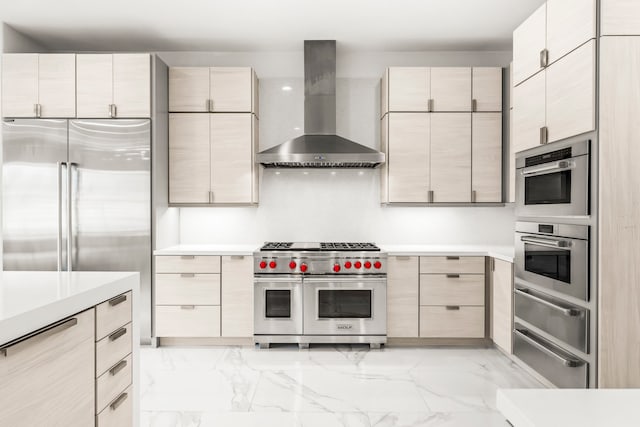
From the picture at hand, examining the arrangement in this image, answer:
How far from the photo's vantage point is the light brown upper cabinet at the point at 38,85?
3443 millimetres

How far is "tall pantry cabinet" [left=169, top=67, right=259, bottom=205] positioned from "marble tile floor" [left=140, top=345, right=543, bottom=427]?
4.58 feet

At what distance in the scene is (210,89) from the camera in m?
3.79

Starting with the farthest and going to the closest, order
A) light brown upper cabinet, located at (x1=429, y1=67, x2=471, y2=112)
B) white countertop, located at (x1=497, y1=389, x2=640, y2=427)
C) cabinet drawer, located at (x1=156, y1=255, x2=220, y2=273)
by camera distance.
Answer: light brown upper cabinet, located at (x1=429, y1=67, x2=471, y2=112) < cabinet drawer, located at (x1=156, y1=255, x2=220, y2=273) < white countertop, located at (x1=497, y1=389, x2=640, y2=427)

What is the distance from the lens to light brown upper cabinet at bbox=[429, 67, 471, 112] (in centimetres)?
376

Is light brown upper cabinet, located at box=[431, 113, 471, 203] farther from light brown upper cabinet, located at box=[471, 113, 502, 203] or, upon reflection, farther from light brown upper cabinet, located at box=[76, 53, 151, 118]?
light brown upper cabinet, located at box=[76, 53, 151, 118]

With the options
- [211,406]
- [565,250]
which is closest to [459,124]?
[565,250]

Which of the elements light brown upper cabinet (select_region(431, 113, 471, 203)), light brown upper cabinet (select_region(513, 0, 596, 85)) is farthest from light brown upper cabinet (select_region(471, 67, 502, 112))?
light brown upper cabinet (select_region(513, 0, 596, 85))

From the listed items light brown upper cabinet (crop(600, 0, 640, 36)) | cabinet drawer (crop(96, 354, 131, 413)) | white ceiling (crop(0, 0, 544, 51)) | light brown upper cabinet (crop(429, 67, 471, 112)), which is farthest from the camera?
light brown upper cabinet (crop(429, 67, 471, 112))

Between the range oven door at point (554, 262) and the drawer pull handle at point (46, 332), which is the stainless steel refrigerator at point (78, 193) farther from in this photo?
the range oven door at point (554, 262)

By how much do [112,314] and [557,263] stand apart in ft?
7.21

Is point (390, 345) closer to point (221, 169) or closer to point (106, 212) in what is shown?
point (221, 169)

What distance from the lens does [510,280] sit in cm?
314

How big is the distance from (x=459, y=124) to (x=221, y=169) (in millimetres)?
2178

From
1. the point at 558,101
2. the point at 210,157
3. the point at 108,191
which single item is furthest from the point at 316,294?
the point at 558,101
